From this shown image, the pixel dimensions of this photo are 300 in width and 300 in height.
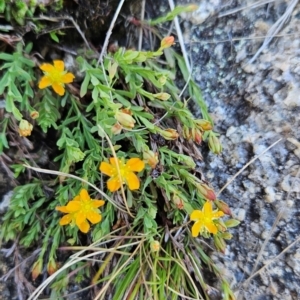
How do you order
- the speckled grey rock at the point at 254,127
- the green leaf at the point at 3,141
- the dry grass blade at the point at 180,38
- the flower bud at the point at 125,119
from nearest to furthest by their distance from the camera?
the flower bud at the point at 125,119 < the speckled grey rock at the point at 254,127 < the green leaf at the point at 3,141 < the dry grass blade at the point at 180,38

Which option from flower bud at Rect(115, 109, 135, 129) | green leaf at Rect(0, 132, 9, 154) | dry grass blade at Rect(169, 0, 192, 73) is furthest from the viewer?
dry grass blade at Rect(169, 0, 192, 73)

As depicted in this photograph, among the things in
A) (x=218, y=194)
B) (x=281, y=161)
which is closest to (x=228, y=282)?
(x=218, y=194)

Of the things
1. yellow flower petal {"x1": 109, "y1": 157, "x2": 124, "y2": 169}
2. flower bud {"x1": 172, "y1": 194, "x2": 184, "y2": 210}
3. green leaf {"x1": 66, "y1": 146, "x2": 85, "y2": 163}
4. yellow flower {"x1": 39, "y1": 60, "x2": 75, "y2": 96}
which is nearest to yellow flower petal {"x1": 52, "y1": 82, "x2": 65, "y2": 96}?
yellow flower {"x1": 39, "y1": 60, "x2": 75, "y2": 96}

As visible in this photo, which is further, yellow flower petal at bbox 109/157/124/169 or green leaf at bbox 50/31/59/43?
green leaf at bbox 50/31/59/43

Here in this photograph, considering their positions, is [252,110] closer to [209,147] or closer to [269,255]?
[209,147]

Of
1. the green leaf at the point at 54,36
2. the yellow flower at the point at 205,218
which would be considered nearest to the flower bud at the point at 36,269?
the yellow flower at the point at 205,218

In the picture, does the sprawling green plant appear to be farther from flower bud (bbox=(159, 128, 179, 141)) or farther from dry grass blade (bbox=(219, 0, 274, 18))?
dry grass blade (bbox=(219, 0, 274, 18))

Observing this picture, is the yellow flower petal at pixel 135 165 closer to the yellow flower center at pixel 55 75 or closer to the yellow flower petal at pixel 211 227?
the yellow flower petal at pixel 211 227
